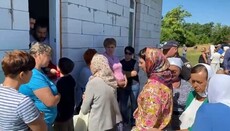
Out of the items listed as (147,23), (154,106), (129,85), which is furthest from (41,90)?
(147,23)

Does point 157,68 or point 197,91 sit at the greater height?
point 157,68

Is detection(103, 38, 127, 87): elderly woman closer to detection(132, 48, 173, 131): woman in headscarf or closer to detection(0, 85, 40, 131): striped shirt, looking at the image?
detection(132, 48, 173, 131): woman in headscarf

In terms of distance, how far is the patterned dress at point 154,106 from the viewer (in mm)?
2189

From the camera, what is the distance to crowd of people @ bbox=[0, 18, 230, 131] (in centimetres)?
165

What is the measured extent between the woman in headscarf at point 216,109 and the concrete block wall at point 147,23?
5.41m

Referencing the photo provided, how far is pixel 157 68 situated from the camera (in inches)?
91.4

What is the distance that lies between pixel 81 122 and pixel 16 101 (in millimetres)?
1597

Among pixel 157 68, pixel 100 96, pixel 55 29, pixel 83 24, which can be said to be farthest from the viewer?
pixel 83 24

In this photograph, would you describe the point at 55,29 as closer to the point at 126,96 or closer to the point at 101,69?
the point at 101,69

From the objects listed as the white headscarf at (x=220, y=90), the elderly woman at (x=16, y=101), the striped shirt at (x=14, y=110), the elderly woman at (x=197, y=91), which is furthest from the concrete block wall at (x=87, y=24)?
the white headscarf at (x=220, y=90)

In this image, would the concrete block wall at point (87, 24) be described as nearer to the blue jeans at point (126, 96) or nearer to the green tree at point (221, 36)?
the blue jeans at point (126, 96)

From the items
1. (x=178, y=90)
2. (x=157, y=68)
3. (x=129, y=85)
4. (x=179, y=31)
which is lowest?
(x=129, y=85)

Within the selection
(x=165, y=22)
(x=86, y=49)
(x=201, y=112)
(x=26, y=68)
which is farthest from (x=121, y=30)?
(x=165, y=22)

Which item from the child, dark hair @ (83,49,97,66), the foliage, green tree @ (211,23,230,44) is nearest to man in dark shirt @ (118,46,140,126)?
dark hair @ (83,49,97,66)
